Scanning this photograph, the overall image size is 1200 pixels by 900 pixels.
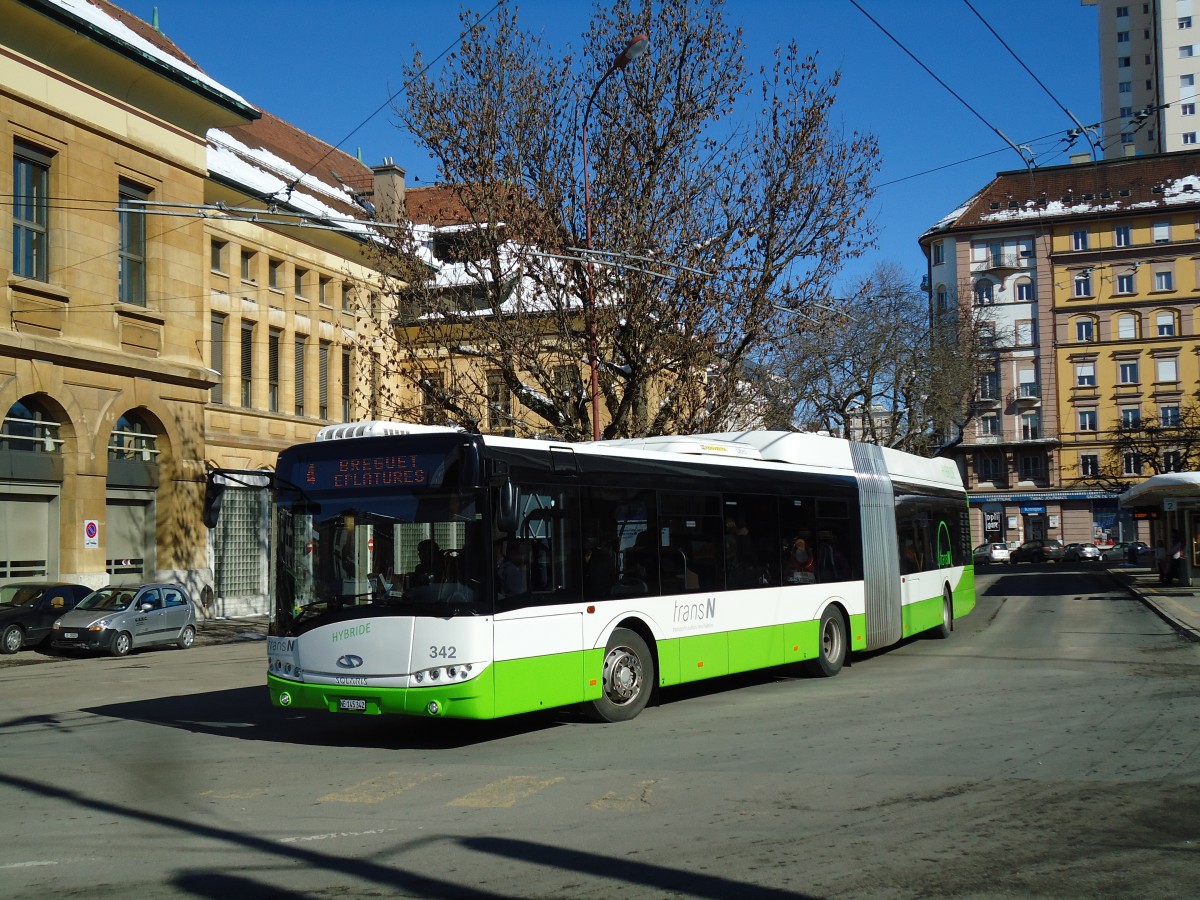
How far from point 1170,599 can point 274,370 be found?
2865 centimetres

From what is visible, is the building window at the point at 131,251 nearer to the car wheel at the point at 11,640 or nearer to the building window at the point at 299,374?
the car wheel at the point at 11,640

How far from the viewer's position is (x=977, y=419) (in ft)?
266

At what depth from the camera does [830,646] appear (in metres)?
16.7

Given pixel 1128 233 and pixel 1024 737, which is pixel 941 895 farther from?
pixel 1128 233

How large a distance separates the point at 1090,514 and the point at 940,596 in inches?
2534

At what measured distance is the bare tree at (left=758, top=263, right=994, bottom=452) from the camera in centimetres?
4775

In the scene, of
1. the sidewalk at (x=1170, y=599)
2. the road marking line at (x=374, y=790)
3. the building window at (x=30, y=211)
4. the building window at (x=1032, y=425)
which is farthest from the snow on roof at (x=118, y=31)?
the building window at (x=1032, y=425)

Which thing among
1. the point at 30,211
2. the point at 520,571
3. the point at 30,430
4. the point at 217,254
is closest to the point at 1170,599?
the point at 520,571

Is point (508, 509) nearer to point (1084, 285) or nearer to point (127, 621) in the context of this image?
point (127, 621)

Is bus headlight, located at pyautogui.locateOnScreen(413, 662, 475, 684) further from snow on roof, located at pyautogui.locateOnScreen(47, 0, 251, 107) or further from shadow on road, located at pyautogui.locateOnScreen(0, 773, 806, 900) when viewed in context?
snow on roof, located at pyautogui.locateOnScreen(47, 0, 251, 107)

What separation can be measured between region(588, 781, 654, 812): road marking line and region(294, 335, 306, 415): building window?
119 feet

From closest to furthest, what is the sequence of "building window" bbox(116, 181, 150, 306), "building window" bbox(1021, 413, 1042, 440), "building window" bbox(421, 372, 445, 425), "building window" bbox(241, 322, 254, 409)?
"building window" bbox(421, 372, 445, 425) → "building window" bbox(116, 181, 150, 306) → "building window" bbox(241, 322, 254, 409) → "building window" bbox(1021, 413, 1042, 440)

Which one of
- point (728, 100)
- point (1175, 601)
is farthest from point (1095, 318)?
point (728, 100)

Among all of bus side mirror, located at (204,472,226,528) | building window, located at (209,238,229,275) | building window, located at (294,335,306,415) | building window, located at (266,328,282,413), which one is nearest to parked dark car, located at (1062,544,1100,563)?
building window, located at (294,335,306,415)
